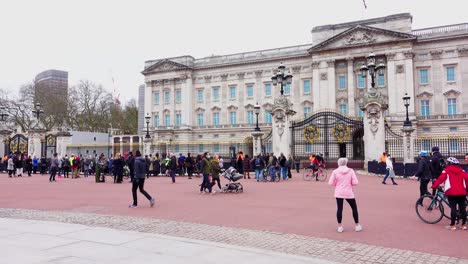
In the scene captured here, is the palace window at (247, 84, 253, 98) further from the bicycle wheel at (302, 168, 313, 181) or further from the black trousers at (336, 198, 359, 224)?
the black trousers at (336, 198, 359, 224)

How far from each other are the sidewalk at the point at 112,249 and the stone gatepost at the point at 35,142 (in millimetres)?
31583

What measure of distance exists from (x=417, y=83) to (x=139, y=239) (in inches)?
2072

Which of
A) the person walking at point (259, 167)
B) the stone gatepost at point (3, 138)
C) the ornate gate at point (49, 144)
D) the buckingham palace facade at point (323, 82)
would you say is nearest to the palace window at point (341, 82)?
the buckingham palace facade at point (323, 82)

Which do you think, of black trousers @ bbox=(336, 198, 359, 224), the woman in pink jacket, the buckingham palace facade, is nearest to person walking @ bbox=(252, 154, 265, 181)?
the woman in pink jacket

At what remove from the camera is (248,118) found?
61.8 m

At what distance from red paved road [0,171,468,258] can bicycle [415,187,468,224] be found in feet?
0.64

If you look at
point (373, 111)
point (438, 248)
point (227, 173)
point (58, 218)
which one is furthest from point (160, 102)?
point (438, 248)

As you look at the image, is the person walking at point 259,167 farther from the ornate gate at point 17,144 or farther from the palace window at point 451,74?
the palace window at point 451,74

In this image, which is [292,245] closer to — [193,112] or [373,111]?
[373,111]

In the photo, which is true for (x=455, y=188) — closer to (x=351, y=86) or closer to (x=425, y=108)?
(x=351, y=86)

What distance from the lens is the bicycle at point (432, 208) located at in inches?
342

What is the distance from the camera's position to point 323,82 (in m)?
55.1

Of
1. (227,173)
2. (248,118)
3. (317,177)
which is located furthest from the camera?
(248,118)

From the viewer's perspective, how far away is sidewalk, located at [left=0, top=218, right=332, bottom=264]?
19.0 ft
